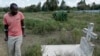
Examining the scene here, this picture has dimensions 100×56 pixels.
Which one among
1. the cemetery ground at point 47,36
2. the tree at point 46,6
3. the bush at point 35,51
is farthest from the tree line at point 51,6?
the bush at point 35,51

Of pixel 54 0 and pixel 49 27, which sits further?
pixel 54 0

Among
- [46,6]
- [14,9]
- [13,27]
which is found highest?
[14,9]

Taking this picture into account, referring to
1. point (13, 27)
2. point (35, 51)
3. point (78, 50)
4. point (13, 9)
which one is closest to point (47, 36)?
point (78, 50)

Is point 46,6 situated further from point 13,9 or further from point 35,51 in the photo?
point 13,9

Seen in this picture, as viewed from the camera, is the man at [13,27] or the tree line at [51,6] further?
the tree line at [51,6]

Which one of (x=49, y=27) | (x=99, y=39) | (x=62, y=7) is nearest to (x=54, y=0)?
(x=62, y=7)

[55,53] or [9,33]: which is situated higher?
[9,33]

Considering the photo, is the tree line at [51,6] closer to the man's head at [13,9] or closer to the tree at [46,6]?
the tree at [46,6]

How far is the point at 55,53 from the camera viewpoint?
767 centimetres

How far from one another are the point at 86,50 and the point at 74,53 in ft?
2.01

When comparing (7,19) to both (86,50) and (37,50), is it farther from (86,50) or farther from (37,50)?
(86,50)

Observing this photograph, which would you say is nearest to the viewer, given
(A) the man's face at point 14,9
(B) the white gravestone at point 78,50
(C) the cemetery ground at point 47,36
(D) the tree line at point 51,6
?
(A) the man's face at point 14,9

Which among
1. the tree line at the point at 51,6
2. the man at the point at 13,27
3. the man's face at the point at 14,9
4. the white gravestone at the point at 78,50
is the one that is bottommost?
the tree line at the point at 51,6

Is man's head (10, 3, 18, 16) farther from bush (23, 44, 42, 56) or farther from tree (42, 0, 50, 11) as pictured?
tree (42, 0, 50, 11)
